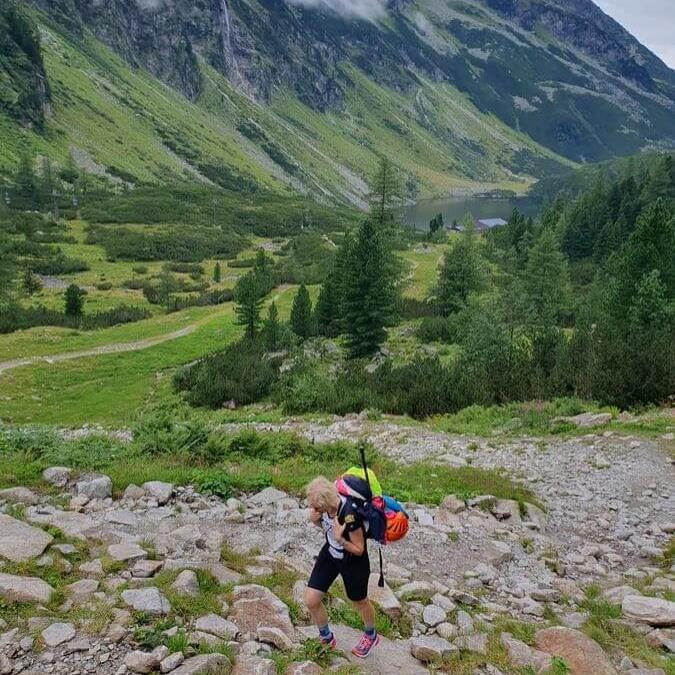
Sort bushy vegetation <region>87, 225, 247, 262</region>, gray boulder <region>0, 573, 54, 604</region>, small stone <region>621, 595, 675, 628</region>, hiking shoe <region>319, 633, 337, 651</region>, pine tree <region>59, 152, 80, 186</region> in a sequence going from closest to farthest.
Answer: hiking shoe <region>319, 633, 337, 651</region> → gray boulder <region>0, 573, 54, 604</region> → small stone <region>621, 595, 675, 628</region> → bushy vegetation <region>87, 225, 247, 262</region> → pine tree <region>59, 152, 80, 186</region>

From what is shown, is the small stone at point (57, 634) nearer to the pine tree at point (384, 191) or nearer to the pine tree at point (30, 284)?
the pine tree at point (384, 191)

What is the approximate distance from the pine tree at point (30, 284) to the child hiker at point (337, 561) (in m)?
72.8

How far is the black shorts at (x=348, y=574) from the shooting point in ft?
20.9

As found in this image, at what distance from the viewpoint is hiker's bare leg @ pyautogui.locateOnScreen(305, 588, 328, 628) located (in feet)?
20.8

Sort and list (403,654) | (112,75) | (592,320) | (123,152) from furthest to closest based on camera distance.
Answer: (112,75) < (123,152) < (592,320) < (403,654)

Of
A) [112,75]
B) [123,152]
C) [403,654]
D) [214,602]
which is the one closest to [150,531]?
[214,602]

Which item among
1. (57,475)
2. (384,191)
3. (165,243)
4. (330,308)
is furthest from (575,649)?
(165,243)

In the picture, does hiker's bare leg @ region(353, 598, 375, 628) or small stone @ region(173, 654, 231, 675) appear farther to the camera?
hiker's bare leg @ region(353, 598, 375, 628)

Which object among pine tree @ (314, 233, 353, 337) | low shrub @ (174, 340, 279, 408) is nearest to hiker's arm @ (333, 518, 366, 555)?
low shrub @ (174, 340, 279, 408)

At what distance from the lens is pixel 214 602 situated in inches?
273

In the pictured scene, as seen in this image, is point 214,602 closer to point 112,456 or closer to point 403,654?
point 403,654

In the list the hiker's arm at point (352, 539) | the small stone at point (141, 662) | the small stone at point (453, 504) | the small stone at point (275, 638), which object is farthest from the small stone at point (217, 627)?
the small stone at point (453, 504)

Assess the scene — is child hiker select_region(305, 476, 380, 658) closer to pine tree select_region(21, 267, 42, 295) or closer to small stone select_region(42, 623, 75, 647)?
small stone select_region(42, 623, 75, 647)

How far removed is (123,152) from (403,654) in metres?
167
